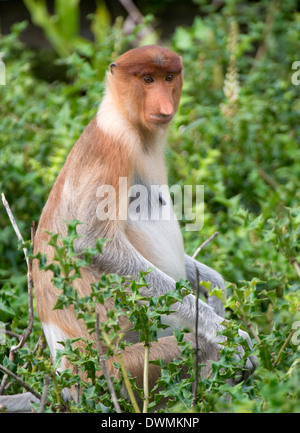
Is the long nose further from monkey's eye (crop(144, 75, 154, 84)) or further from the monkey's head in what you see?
monkey's eye (crop(144, 75, 154, 84))

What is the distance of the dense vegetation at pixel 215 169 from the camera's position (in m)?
2.79

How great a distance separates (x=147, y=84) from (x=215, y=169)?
2.16m

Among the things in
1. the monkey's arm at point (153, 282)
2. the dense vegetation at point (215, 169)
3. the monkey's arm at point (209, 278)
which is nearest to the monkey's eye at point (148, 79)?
the monkey's arm at point (153, 282)

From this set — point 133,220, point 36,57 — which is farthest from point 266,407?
point 36,57

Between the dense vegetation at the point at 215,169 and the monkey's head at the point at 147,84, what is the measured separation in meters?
0.83

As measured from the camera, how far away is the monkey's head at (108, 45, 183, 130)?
3.45 metres

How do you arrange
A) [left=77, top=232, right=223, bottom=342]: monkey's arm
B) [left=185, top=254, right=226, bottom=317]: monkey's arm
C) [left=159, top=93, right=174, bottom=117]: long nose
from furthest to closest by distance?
[left=185, top=254, right=226, bottom=317]: monkey's arm, [left=159, top=93, right=174, bottom=117]: long nose, [left=77, top=232, right=223, bottom=342]: monkey's arm

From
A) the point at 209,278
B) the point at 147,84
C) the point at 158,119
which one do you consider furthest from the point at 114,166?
the point at 209,278

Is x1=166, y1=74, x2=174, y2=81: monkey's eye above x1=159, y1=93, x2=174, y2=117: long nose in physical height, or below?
above


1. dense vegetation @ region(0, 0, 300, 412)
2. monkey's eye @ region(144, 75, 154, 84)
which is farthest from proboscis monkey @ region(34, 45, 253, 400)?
dense vegetation @ region(0, 0, 300, 412)

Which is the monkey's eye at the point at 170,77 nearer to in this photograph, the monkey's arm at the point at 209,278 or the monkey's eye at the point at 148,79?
the monkey's eye at the point at 148,79

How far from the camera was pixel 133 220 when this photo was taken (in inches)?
141

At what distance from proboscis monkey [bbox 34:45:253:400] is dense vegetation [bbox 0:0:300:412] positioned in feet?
0.70
